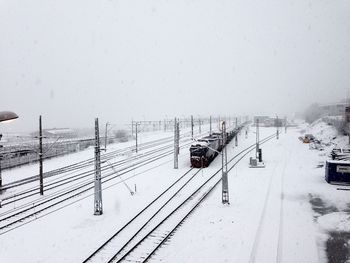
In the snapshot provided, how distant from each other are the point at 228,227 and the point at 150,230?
4.42 metres

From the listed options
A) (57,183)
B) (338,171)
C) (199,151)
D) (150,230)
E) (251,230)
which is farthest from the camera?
(199,151)

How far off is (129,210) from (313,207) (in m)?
12.5

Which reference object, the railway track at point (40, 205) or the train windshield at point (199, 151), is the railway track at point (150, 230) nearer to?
the railway track at point (40, 205)

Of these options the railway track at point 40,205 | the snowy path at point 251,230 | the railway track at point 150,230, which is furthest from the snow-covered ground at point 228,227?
the railway track at point 40,205

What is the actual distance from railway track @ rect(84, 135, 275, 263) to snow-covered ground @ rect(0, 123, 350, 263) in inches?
20.1

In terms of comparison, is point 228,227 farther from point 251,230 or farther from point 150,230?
point 150,230

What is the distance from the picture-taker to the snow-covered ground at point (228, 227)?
14.9m

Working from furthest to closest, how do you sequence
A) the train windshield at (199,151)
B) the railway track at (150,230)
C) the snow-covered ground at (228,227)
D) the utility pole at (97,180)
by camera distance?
the train windshield at (199,151)
the utility pole at (97,180)
the snow-covered ground at (228,227)
the railway track at (150,230)

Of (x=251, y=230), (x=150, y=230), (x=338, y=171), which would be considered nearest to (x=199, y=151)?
(x=338, y=171)

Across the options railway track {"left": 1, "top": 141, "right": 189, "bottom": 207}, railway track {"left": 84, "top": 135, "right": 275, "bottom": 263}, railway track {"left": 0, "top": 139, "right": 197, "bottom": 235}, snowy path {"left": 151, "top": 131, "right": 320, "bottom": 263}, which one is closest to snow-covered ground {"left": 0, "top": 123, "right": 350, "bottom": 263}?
snowy path {"left": 151, "top": 131, "right": 320, "bottom": 263}

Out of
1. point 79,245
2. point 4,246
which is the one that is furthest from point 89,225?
point 4,246

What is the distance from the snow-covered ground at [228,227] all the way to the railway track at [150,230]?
0.51m

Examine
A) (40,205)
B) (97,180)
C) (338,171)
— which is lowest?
(40,205)

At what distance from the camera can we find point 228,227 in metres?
18.0
